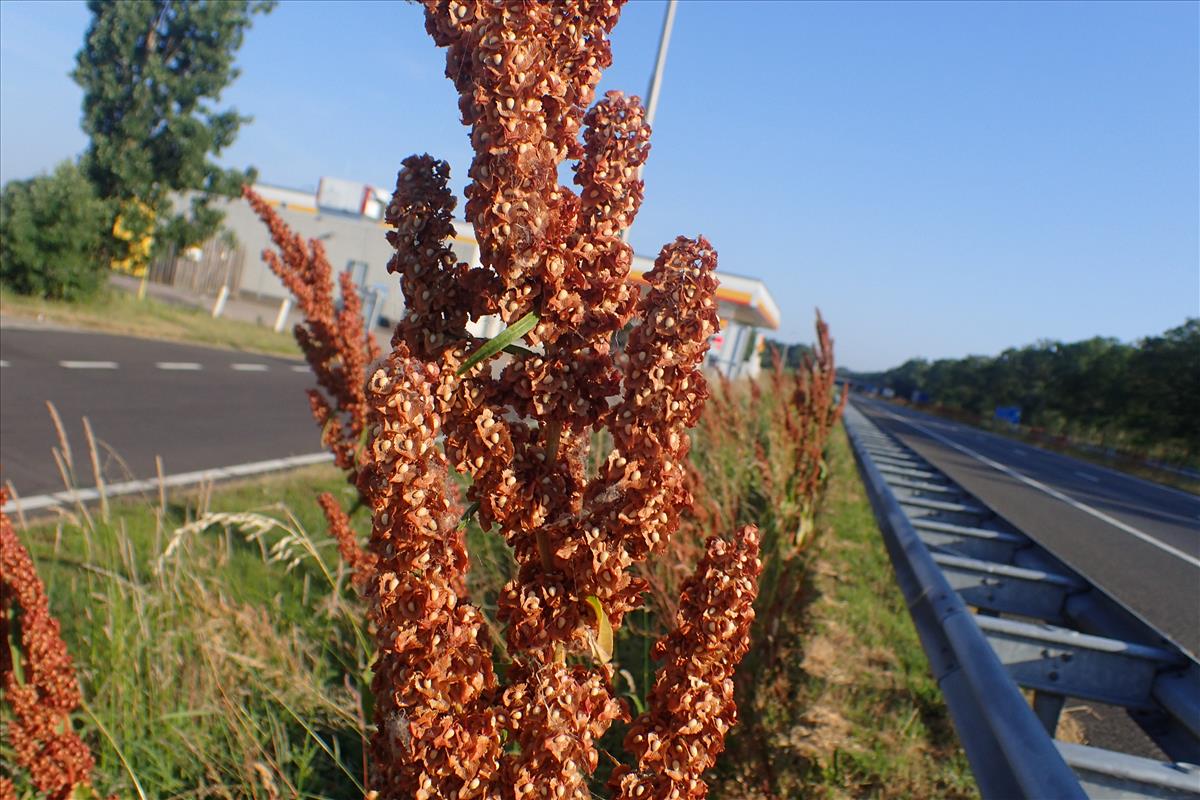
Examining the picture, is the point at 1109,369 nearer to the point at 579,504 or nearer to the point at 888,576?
the point at 888,576

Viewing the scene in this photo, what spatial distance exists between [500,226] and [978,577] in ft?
10.3

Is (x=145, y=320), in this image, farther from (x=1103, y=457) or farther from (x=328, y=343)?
(x=1103, y=457)

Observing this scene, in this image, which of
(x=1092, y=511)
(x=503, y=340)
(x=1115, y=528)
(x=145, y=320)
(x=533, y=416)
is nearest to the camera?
(x=503, y=340)

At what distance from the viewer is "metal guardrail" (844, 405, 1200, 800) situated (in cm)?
183

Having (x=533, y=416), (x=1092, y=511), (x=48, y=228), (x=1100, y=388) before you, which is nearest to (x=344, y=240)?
(x=48, y=228)

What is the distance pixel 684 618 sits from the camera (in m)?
1.25

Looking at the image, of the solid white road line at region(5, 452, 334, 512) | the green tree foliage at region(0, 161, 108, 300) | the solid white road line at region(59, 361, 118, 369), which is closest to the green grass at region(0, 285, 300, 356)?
the green tree foliage at region(0, 161, 108, 300)

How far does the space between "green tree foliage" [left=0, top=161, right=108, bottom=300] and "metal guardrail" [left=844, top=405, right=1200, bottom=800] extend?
18.6m

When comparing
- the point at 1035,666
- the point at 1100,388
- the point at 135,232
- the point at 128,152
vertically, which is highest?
the point at 1100,388

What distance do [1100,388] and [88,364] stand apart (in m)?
52.1

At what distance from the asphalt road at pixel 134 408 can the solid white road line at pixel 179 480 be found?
170 millimetres

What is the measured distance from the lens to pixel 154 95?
19016 mm

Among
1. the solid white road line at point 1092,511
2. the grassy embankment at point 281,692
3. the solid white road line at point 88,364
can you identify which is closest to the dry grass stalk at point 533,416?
the grassy embankment at point 281,692

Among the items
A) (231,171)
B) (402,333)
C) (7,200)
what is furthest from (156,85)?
(402,333)
